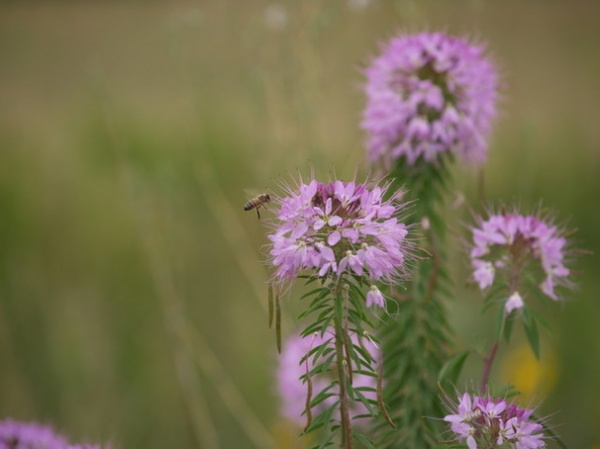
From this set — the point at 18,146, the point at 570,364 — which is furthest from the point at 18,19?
the point at 570,364

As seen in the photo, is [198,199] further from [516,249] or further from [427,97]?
[516,249]

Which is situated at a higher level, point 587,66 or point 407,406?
point 587,66

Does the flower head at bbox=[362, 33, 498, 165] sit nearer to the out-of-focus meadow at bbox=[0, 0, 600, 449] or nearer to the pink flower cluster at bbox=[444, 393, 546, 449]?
the out-of-focus meadow at bbox=[0, 0, 600, 449]

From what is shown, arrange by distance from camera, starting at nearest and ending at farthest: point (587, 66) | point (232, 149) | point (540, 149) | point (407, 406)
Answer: point (407, 406) → point (232, 149) → point (540, 149) → point (587, 66)

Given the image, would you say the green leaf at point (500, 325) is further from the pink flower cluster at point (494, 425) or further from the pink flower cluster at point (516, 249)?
the pink flower cluster at point (494, 425)

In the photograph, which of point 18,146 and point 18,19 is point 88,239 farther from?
point 18,19

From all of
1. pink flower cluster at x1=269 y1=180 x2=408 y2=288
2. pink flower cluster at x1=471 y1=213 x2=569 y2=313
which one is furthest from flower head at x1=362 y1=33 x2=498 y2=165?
pink flower cluster at x1=269 y1=180 x2=408 y2=288
